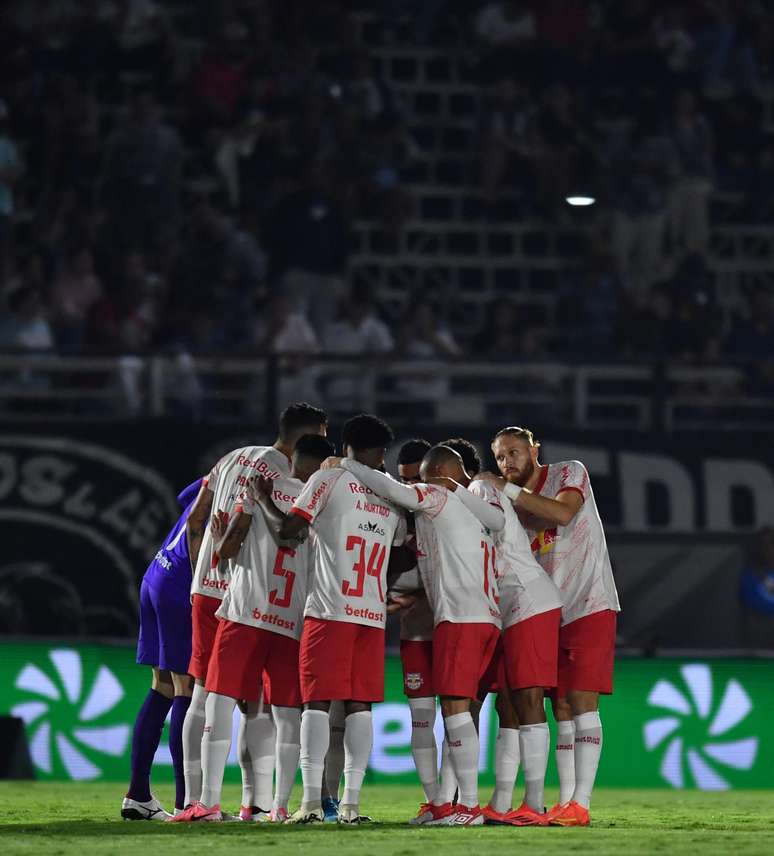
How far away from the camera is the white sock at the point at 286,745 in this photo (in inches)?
340

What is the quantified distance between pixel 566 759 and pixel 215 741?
1.73 meters

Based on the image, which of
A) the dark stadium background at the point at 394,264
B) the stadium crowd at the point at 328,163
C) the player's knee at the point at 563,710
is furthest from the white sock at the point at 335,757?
the stadium crowd at the point at 328,163

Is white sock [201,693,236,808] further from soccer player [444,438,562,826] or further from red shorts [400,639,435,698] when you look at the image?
soccer player [444,438,562,826]

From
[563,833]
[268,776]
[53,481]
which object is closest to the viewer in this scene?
[563,833]

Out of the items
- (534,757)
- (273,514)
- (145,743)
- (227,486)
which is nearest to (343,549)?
(273,514)

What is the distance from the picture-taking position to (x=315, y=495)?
28.0ft

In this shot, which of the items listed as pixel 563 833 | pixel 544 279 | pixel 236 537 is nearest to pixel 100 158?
pixel 544 279

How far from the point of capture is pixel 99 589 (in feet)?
48.8

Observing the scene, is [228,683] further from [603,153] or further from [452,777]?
[603,153]

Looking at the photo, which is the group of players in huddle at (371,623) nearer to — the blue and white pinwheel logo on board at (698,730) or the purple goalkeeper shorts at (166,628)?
the purple goalkeeper shorts at (166,628)

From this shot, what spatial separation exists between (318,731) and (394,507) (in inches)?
44.7

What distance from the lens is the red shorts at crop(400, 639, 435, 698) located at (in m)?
8.94

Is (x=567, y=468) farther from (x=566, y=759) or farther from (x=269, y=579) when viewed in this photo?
(x=269, y=579)

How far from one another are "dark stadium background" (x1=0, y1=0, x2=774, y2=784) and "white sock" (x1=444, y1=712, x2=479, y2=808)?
5.35 meters
